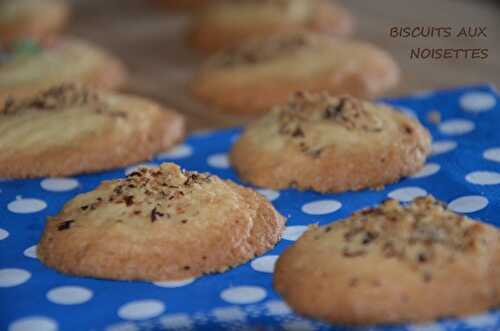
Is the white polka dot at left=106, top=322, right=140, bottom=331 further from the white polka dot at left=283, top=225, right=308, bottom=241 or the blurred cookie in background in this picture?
the blurred cookie in background

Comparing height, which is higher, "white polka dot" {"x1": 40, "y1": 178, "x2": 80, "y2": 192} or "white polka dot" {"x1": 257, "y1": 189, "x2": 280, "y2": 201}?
"white polka dot" {"x1": 40, "y1": 178, "x2": 80, "y2": 192}

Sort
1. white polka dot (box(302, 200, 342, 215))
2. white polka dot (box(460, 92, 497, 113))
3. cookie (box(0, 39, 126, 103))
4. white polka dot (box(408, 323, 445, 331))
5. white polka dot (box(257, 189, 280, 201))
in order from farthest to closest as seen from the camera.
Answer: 1. cookie (box(0, 39, 126, 103))
2. white polka dot (box(460, 92, 497, 113))
3. white polka dot (box(257, 189, 280, 201))
4. white polka dot (box(302, 200, 342, 215))
5. white polka dot (box(408, 323, 445, 331))

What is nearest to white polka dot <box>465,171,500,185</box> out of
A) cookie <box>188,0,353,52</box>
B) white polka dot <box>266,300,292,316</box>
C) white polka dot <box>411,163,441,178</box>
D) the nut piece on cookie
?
white polka dot <box>411,163,441,178</box>

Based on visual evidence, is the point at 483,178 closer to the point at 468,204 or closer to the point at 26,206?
the point at 468,204

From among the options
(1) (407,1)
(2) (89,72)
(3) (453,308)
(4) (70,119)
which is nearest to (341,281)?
(3) (453,308)

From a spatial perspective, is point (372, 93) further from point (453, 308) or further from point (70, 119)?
point (453, 308)

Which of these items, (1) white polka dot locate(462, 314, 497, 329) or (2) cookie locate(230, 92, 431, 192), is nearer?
(1) white polka dot locate(462, 314, 497, 329)

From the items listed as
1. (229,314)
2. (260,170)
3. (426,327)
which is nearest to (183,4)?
(260,170)

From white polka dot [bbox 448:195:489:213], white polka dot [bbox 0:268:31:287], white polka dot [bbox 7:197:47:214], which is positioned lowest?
white polka dot [bbox 0:268:31:287]

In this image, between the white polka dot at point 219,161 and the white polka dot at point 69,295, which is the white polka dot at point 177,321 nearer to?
the white polka dot at point 69,295
